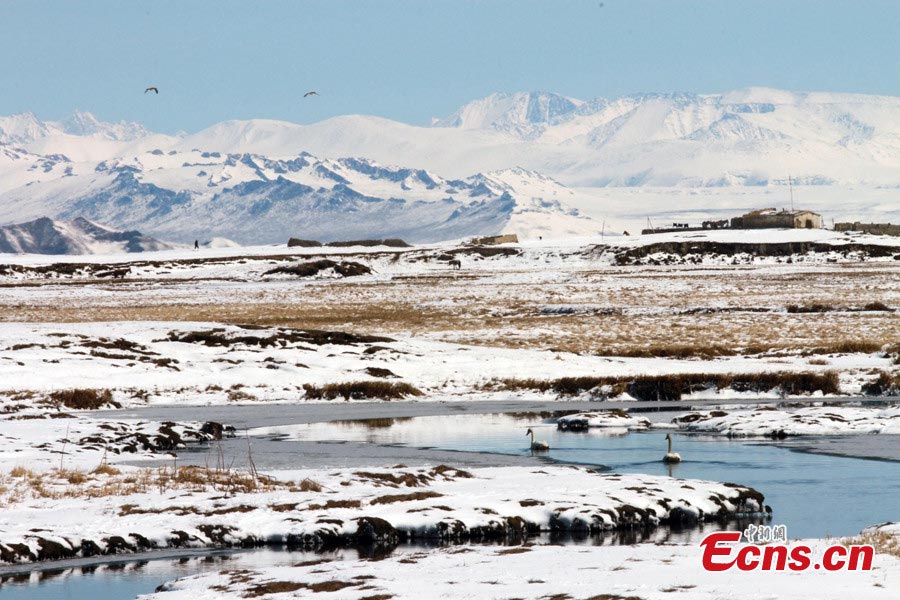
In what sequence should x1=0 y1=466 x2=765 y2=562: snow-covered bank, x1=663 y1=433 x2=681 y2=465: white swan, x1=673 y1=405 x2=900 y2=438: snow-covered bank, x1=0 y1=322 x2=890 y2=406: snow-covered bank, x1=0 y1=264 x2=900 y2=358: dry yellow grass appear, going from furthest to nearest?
x1=0 y1=264 x2=900 y2=358: dry yellow grass < x1=0 y1=322 x2=890 y2=406: snow-covered bank < x1=673 y1=405 x2=900 y2=438: snow-covered bank < x1=663 y1=433 x2=681 y2=465: white swan < x1=0 y1=466 x2=765 y2=562: snow-covered bank

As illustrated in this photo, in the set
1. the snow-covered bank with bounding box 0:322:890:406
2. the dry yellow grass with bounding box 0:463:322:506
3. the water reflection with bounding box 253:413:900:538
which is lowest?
the water reflection with bounding box 253:413:900:538

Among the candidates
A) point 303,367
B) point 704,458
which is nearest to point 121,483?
point 704,458

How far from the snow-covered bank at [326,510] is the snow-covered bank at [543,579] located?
2.00m

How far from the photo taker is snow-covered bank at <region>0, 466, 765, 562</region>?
21.9m

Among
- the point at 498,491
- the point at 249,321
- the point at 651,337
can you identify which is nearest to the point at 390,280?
the point at 249,321

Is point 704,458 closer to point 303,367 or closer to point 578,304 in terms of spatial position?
point 303,367

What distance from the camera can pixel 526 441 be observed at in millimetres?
33625

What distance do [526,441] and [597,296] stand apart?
2478 inches

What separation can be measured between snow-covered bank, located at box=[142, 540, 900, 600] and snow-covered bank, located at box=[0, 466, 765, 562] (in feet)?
6.56

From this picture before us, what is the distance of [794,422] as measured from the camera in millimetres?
34281

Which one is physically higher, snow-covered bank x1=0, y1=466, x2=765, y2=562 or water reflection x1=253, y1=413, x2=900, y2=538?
snow-covered bank x1=0, y1=466, x2=765, y2=562

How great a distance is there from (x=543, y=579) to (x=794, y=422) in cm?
1840

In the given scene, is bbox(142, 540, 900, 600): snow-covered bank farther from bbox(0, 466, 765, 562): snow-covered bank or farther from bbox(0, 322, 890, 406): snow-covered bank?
bbox(0, 322, 890, 406): snow-covered bank

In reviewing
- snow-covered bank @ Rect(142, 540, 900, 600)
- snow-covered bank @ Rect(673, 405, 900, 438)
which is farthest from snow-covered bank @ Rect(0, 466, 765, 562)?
snow-covered bank @ Rect(673, 405, 900, 438)
